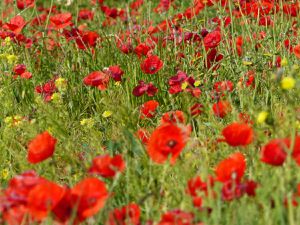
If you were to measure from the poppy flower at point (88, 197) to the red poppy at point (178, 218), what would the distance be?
139 mm

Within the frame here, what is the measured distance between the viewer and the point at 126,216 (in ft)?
5.57

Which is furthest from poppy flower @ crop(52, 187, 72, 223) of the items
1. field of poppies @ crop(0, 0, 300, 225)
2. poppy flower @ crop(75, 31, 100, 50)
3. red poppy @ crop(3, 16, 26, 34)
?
red poppy @ crop(3, 16, 26, 34)

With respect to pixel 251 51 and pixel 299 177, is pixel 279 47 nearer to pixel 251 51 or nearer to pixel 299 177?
pixel 251 51

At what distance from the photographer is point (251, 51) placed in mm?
3070

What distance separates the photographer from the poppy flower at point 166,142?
175 centimetres

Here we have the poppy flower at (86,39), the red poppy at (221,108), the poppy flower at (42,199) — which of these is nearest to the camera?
the poppy flower at (42,199)

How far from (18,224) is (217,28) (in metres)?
2.10

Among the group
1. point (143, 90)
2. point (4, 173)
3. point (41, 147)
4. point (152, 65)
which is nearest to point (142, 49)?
point (152, 65)

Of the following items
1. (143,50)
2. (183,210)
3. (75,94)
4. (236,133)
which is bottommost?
(75,94)

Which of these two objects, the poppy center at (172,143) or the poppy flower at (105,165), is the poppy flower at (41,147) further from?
the poppy center at (172,143)

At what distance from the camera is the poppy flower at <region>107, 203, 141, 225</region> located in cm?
168

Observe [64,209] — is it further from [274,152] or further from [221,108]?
[221,108]

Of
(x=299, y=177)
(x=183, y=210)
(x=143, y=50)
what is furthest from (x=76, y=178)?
(x=143, y=50)

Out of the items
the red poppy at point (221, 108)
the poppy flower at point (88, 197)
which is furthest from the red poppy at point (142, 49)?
the poppy flower at point (88, 197)
